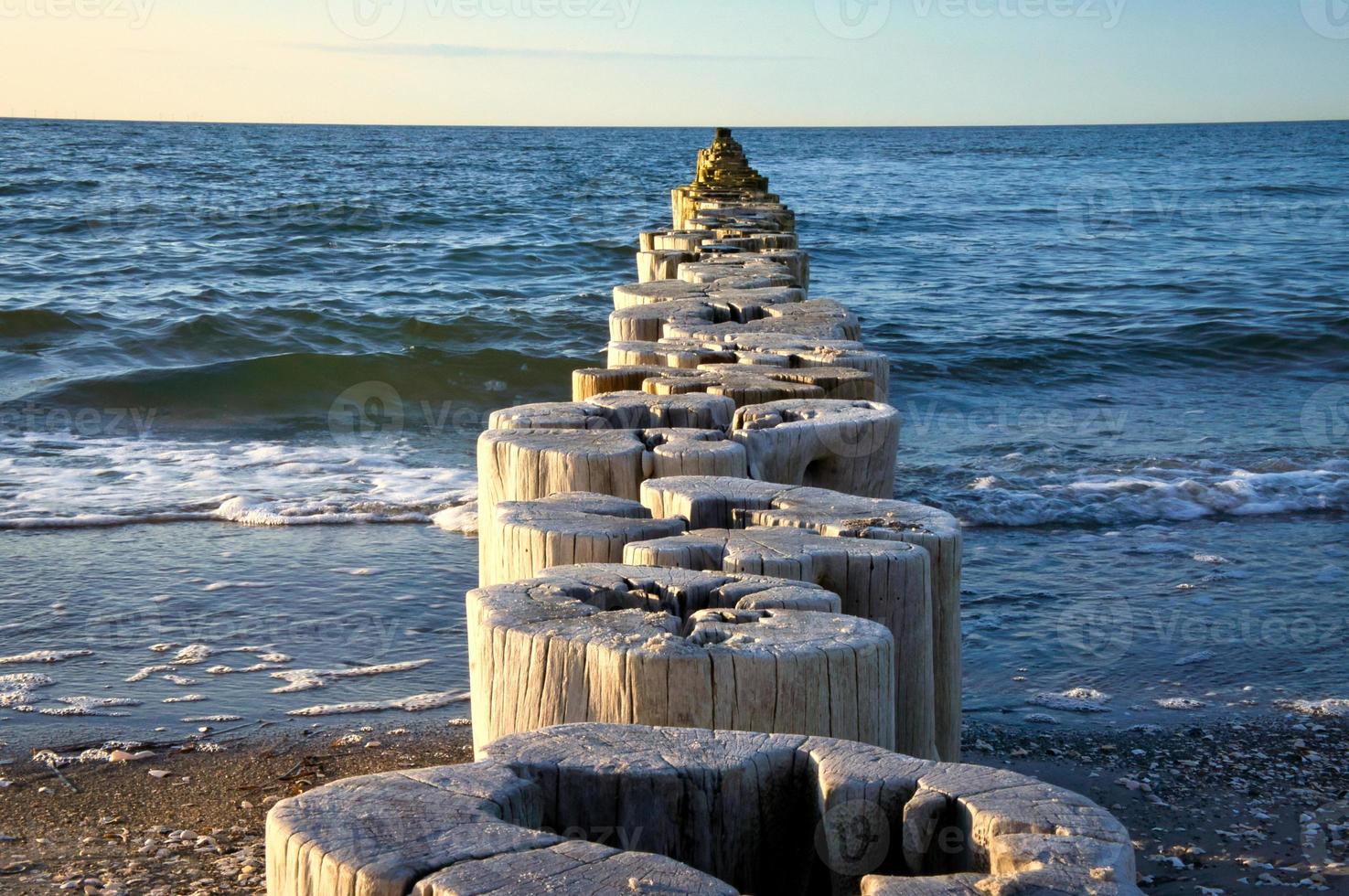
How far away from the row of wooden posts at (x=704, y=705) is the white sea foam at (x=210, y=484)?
4930mm

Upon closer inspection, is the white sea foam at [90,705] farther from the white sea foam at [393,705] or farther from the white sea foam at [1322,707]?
the white sea foam at [1322,707]

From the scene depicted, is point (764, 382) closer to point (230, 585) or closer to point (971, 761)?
point (971, 761)

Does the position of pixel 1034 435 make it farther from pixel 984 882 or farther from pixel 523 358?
pixel 984 882

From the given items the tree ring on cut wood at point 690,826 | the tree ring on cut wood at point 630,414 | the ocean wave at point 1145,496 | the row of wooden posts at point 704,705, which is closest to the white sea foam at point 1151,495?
the ocean wave at point 1145,496

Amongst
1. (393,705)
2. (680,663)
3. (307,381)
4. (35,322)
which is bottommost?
(393,705)

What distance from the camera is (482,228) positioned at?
2691 centimetres

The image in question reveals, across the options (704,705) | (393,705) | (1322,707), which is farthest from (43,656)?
(1322,707)

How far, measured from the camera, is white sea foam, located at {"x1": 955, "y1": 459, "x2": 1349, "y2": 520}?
28.3 feet

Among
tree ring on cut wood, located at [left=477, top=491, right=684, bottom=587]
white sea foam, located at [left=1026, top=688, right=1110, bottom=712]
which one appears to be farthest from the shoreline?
tree ring on cut wood, located at [left=477, top=491, right=684, bottom=587]

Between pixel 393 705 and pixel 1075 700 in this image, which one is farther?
pixel 1075 700

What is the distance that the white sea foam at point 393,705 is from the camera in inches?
204

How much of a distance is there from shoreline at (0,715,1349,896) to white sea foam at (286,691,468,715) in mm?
184

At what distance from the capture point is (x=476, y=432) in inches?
446

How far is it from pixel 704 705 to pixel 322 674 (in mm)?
3851
